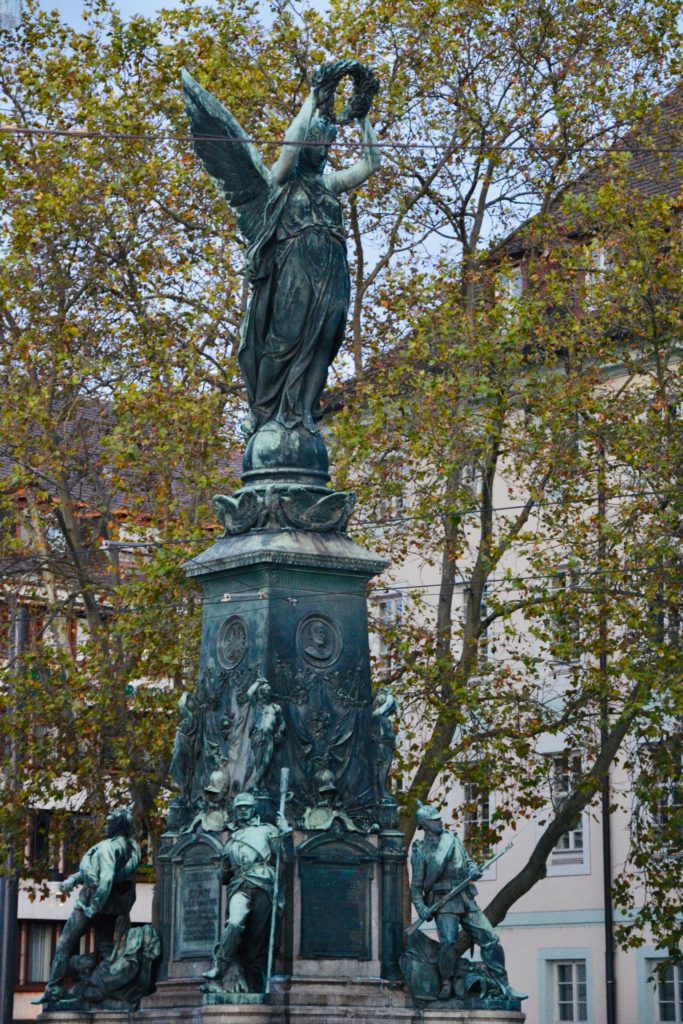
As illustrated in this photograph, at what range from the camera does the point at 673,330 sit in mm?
26984

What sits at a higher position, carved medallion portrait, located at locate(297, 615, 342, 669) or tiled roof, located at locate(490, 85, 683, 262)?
tiled roof, located at locate(490, 85, 683, 262)

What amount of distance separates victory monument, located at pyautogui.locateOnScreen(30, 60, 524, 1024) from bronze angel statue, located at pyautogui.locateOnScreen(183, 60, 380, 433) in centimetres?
2

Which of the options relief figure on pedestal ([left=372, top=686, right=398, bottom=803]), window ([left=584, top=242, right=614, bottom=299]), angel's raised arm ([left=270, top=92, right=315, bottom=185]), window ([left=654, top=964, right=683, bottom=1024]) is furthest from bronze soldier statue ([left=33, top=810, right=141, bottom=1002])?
window ([left=654, top=964, right=683, bottom=1024])

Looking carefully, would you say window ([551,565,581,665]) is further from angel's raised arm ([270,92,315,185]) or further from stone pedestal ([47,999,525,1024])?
stone pedestal ([47,999,525,1024])

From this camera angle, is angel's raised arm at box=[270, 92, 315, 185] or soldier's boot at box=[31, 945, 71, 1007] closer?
soldier's boot at box=[31, 945, 71, 1007]

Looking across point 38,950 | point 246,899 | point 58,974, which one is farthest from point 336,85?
point 38,950

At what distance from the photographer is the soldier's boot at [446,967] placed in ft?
48.3

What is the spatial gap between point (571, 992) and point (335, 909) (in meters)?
25.0

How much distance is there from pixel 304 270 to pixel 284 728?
12.2 feet

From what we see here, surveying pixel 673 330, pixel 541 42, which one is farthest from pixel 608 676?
pixel 541 42

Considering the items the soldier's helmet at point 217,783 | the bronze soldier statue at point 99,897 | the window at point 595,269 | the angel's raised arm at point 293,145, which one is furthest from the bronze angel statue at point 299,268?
the window at point 595,269

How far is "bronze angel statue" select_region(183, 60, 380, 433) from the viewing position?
16.1 metres

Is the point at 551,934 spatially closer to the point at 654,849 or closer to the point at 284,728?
the point at 654,849

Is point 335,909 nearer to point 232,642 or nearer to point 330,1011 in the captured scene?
point 330,1011
